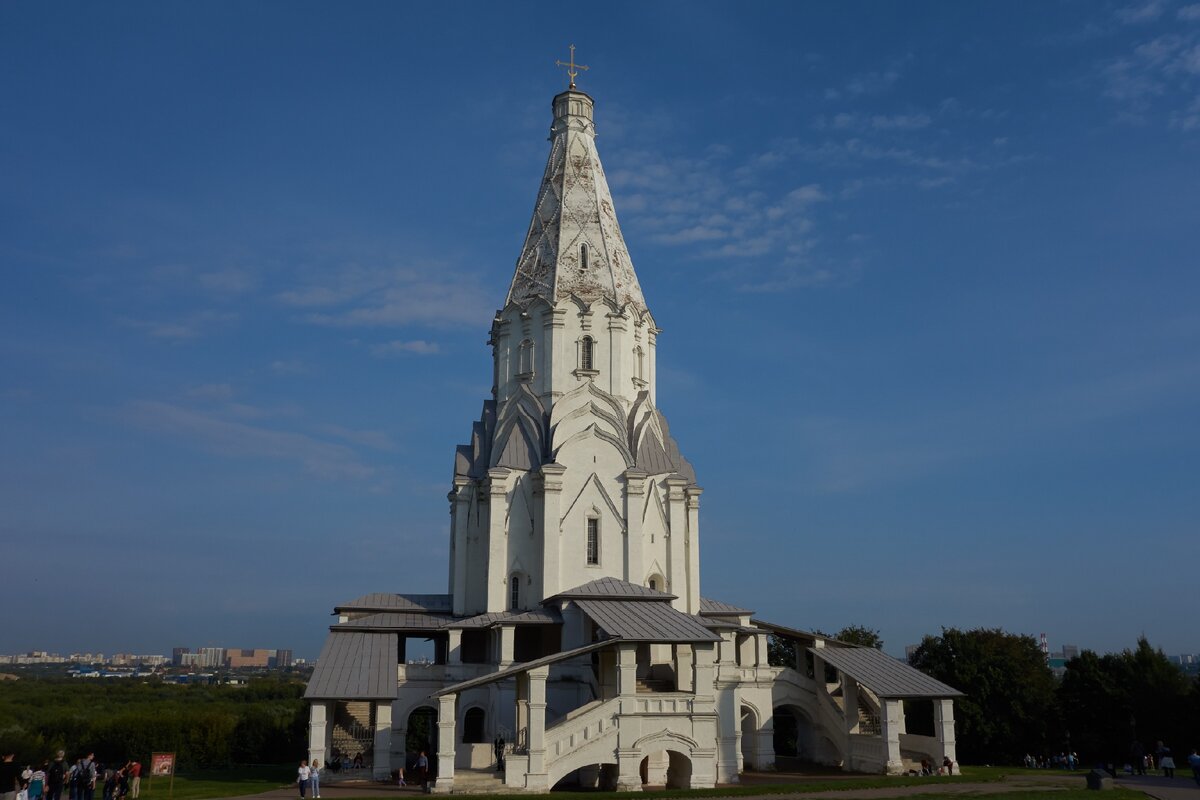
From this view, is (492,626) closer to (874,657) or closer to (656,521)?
(656,521)

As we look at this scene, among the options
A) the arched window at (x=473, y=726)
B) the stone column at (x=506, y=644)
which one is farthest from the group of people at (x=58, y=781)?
the arched window at (x=473, y=726)

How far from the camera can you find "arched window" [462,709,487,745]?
30703 millimetres

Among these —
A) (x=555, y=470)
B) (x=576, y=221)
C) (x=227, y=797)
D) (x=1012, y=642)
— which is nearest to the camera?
(x=227, y=797)

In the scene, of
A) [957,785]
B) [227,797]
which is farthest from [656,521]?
[227,797]

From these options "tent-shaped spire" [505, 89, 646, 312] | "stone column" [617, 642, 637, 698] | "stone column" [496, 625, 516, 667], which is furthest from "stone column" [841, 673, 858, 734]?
"tent-shaped spire" [505, 89, 646, 312]

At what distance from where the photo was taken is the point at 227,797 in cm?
2216

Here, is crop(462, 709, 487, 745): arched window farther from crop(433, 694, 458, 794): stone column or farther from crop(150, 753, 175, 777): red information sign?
crop(150, 753, 175, 777): red information sign

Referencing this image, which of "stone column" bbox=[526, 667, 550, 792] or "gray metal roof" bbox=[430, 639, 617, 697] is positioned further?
"gray metal roof" bbox=[430, 639, 617, 697]

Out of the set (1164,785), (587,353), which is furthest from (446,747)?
(1164,785)

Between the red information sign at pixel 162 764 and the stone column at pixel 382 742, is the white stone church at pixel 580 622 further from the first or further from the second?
the red information sign at pixel 162 764

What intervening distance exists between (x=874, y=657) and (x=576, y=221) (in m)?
18.4

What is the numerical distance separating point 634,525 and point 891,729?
1008 cm

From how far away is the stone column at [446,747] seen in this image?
22578 mm

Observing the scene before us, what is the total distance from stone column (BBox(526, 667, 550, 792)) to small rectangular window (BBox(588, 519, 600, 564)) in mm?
8539
